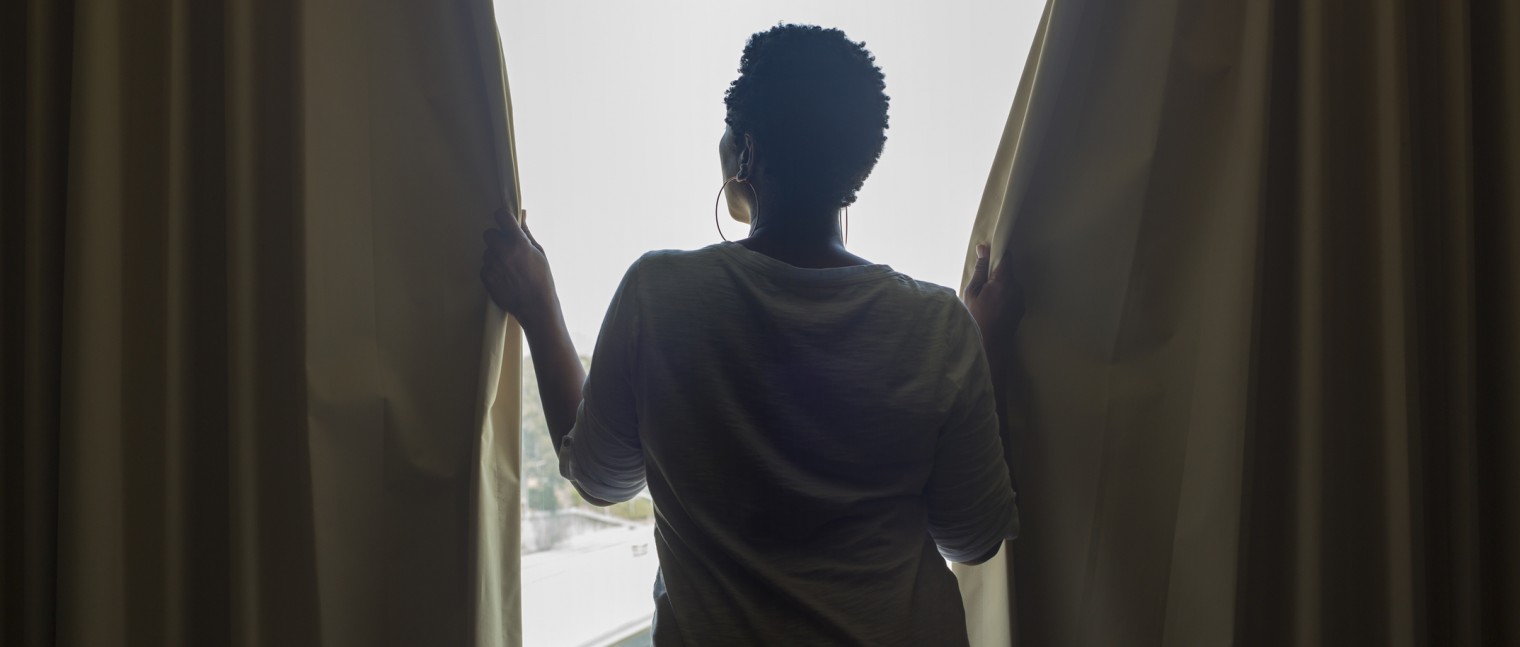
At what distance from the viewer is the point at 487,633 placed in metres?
1.00

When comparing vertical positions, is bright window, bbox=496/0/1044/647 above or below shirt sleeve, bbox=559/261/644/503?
above

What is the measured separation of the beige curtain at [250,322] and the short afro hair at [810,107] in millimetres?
342

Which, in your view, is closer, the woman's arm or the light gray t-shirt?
the light gray t-shirt

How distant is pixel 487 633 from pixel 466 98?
64 cm

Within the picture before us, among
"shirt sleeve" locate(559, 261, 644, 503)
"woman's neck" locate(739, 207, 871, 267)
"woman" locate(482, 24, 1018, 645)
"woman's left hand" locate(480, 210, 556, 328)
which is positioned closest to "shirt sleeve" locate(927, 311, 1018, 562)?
"woman" locate(482, 24, 1018, 645)

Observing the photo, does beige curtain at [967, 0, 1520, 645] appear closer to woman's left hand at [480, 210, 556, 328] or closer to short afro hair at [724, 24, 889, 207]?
short afro hair at [724, 24, 889, 207]

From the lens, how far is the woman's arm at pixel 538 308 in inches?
36.8

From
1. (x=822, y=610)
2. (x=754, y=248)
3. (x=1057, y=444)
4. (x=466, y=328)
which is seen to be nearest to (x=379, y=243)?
(x=466, y=328)

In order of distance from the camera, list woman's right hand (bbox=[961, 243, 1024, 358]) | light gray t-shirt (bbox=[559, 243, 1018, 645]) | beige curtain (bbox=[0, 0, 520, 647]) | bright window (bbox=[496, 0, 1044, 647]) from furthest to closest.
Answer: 1. bright window (bbox=[496, 0, 1044, 647])
2. woman's right hand (bbox=[961, 243, 1024, 358])
3. beige curtain (bbox=[0, 0, 520, 647])
4. light gray t-shirt (bbox=[559, 243, 1018, 645])

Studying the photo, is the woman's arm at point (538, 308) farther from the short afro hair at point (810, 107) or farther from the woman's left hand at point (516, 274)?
the short afro hair at point (810, 107)

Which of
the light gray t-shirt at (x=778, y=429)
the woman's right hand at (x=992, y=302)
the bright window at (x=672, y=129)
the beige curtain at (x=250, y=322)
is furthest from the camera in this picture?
the bright window at (x=672, y=129)

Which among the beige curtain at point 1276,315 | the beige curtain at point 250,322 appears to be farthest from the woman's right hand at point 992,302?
the beige curtain at point 250,322

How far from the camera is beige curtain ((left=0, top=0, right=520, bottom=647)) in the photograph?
0.92 m

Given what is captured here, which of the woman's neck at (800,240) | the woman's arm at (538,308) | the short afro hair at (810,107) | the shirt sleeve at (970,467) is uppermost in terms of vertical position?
the short afro hair at (810,107)
